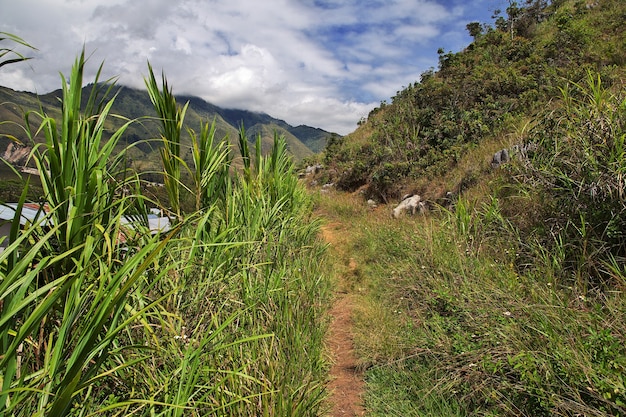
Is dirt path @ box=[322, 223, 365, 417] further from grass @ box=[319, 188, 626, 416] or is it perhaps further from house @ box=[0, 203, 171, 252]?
house @ box=[0, 203, 171, 252]

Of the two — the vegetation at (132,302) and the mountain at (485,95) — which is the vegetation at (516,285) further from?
the vegetation at (132,302)

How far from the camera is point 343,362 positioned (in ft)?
9.73

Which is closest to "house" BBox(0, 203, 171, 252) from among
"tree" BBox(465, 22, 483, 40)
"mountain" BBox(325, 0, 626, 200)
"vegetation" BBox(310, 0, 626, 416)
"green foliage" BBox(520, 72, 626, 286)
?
"vegetation" BBox(310, 0, 626, 416)

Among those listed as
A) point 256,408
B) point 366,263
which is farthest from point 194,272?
point 366,263

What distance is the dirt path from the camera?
7.95 feet

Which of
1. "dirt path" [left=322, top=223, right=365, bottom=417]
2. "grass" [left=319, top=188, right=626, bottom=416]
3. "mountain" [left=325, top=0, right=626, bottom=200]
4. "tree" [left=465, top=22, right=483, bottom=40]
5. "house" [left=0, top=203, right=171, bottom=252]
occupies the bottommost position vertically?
"dirt path" [left=322, top=223, right=365, bottom=417]

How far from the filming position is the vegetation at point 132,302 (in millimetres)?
1068

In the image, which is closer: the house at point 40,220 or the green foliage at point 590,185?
the house at point 40,220

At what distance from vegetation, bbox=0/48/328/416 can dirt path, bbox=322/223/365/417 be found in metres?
0.20

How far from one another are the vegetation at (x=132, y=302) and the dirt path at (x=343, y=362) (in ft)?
0.65

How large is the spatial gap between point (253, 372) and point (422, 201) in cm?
587

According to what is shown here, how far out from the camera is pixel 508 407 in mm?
1892

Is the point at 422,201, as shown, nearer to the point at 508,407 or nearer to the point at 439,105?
the point at 439,105

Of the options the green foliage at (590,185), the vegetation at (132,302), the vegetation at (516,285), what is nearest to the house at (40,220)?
the vegetation at (132,302)
